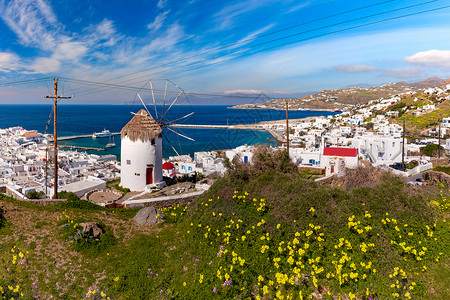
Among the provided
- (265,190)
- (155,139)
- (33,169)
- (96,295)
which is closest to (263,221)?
(265,190)

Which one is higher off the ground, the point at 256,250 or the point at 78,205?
the point at 78,205

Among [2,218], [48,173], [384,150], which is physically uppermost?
[384,150]

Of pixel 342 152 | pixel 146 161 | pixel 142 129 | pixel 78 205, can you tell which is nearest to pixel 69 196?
pixel 78 205

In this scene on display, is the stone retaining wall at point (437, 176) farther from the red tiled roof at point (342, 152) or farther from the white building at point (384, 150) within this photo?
the white building at point (384, 150)

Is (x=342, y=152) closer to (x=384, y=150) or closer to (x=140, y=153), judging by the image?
(x=384, y=150)

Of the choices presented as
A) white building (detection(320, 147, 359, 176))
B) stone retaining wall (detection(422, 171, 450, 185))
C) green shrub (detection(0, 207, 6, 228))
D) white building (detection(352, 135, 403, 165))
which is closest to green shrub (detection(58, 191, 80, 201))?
green shrub (detection(0, 207, 6, 228))

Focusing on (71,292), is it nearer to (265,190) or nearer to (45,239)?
(45,239)

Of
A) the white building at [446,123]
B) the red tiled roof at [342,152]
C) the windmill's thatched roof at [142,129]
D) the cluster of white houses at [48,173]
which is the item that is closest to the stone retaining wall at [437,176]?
the red tiled roof at [342,152]
